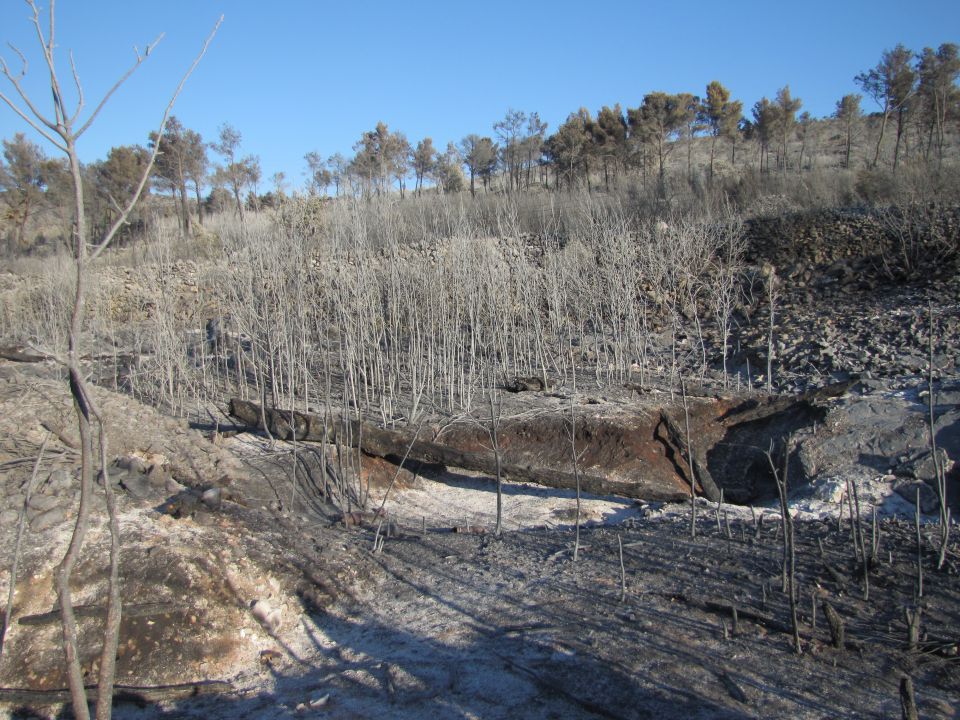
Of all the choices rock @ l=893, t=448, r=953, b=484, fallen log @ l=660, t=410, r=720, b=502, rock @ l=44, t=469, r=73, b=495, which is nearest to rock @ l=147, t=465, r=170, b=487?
rock @ l=44, t=469, r=73, b=495

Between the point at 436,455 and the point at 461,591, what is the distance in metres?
3.45

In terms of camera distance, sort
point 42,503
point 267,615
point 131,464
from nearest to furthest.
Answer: point 267,615
point 42,503
point 131,464

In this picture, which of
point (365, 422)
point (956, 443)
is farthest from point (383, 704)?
point (956, 443)

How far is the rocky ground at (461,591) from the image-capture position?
3467 millimetres

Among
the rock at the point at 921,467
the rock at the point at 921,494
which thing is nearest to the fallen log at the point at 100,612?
the rock at the point at 921,494

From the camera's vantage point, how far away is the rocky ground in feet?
11.4

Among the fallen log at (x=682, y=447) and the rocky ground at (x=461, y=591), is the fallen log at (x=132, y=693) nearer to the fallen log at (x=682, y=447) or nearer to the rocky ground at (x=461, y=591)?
the rocky ground at (x=461, y=591)

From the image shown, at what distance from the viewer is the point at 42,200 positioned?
2770 centimetres

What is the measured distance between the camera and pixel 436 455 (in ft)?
26.9

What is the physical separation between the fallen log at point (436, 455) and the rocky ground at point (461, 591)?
191 mm

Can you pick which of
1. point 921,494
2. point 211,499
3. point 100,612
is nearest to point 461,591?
point 100,612

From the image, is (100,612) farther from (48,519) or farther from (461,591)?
(461,591)

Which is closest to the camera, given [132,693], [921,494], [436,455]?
[132,693]

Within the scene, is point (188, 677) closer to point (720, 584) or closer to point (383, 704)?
point (383, 704)
